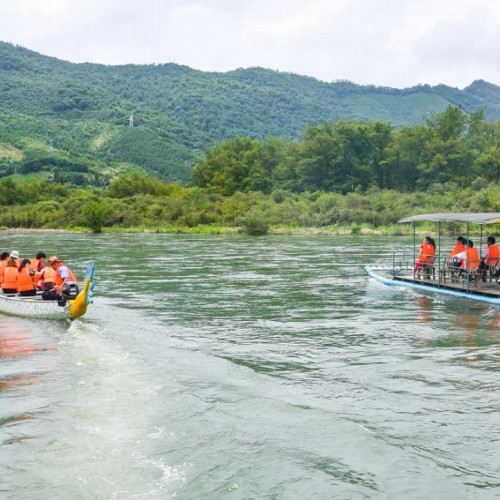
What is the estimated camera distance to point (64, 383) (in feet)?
42.5

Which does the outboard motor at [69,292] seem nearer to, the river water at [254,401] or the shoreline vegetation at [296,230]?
the river water at [254,401]

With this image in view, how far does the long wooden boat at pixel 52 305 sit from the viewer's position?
61.0 feet

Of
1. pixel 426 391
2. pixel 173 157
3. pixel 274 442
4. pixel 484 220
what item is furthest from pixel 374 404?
pixel 173 157

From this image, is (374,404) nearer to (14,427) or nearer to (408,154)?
(14,427)

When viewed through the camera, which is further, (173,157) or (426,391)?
(173,157)

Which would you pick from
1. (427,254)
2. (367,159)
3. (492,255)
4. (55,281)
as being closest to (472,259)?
(492,255)

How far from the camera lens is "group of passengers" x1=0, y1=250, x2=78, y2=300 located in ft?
64.7

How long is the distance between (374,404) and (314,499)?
12.1ft

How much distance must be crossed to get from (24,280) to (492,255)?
1467cm

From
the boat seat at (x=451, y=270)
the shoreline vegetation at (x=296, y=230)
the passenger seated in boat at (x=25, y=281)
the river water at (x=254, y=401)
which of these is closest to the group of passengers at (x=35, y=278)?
the passenger seated in boat at (x=25, y=281)

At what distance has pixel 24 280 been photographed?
2077 centimetres

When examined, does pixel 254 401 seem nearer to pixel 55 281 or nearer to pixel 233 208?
pixel 55 281

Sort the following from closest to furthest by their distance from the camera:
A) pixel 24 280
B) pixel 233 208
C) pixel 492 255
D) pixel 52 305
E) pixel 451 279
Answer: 1. pixel 52 305
2. pixel 24 280
3. pixel 492 255
4. pixel 451 279
5. pixel 233 208

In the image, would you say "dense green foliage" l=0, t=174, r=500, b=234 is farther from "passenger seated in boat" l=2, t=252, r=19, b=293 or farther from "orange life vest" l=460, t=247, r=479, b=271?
"passenger seated in boat" l=2, t=252, r=19, b=293
